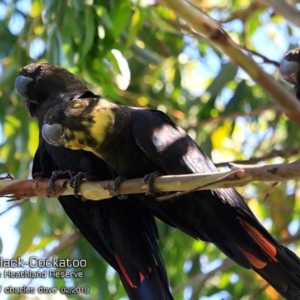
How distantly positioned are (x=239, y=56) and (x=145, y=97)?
225cm

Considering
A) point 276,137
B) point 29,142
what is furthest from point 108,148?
point 276,137

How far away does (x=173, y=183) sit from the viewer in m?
1.72

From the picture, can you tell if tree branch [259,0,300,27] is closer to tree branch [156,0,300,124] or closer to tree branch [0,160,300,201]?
tree branch [156,0,300,124]

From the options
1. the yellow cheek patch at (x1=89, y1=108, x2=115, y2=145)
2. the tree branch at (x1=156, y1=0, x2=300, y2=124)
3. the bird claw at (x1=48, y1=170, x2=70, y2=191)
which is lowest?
the tree branch at (x1=156, y1=0, x2=300, y2=124)

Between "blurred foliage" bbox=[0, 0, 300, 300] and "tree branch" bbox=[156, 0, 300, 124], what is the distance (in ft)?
3.71

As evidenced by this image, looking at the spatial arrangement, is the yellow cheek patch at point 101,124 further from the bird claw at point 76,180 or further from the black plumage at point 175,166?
the bird claw at point 76,180

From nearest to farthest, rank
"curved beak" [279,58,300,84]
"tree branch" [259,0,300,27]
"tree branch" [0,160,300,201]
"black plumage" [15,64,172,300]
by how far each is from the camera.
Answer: "tree branch" [259,0,300,27] → "tree branch" [0,160,300,201] → "black plumage" [15,64,172,300] → "curved beak" [279,58,300,84]

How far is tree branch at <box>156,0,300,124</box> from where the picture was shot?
49.2 inches

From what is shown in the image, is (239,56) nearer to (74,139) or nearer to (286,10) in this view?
(286,10)

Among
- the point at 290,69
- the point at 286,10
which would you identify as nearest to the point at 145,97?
the point at 290,69

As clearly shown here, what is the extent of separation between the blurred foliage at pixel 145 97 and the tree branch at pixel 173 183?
→ 676 millimetres

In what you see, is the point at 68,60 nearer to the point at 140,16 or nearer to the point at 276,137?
the point at 140,16

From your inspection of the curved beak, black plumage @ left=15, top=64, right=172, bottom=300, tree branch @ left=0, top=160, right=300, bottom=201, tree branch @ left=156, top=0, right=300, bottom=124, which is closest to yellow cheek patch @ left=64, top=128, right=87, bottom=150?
Answer: tree branch @ left=0, top=160, right=300, bottom=201

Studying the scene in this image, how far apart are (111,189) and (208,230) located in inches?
15.5
